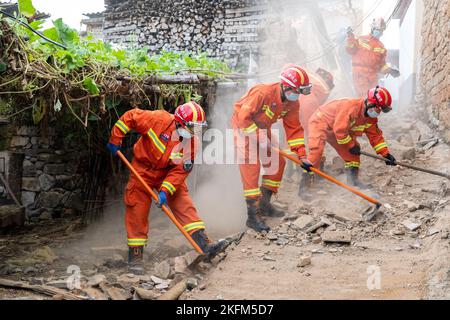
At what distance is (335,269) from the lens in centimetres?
427

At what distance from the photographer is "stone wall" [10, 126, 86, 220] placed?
771cm

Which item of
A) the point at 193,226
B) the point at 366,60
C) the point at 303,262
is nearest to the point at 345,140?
the point at 303,262

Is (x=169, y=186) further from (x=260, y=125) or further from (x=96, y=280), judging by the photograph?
(x=260, y=125)

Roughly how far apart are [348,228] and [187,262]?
2052mm

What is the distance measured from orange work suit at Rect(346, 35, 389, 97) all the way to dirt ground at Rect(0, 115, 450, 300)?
7.33 feet

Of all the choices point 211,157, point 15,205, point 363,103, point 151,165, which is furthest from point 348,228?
point 15,205

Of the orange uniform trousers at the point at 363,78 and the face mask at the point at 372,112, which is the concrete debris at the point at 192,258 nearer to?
the face mask at the point at 372,112

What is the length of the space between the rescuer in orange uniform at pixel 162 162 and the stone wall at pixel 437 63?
4.05 meters

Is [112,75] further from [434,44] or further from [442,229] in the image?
Answer: [434,44]

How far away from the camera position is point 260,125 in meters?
5.55

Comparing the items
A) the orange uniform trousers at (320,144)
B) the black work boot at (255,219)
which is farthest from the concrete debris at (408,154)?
the black work boot at (255,219)

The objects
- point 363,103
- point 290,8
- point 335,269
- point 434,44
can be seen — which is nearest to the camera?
point 335,269

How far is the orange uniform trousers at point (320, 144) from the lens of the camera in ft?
20.1

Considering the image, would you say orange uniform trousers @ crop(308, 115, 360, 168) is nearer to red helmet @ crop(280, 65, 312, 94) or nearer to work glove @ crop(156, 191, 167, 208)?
red helmet @ crop(280, 65, 312, 94)
